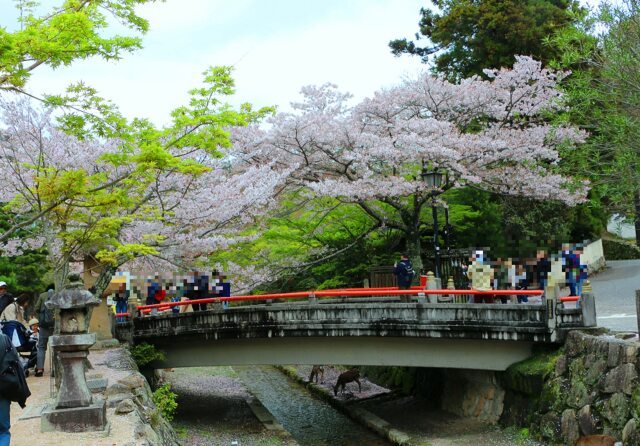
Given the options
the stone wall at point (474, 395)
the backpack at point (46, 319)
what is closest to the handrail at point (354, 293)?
the stone wall at point (474, 395)

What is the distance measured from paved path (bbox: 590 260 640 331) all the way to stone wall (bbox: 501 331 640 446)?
2205 millimetres

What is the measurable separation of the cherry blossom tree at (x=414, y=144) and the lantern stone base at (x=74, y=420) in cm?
1254

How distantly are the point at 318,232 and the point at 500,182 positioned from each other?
21.4ft

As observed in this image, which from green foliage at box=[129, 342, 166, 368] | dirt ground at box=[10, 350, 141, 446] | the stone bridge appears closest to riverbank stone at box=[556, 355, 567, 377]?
the stone bridge

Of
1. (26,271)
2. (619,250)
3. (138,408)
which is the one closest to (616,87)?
(138,408)

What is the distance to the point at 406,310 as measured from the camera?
54.0 feet

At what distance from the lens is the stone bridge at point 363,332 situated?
15.4 meters

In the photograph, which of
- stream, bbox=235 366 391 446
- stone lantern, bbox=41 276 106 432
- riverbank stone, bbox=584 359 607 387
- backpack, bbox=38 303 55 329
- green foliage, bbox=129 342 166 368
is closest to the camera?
stone lantern, bbox=41 276 106 432

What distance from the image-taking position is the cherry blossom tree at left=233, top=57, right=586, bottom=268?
21.1 metres

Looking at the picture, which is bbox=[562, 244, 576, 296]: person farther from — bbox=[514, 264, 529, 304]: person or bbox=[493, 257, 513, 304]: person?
bbox=[493, 257, 513, 304]: person

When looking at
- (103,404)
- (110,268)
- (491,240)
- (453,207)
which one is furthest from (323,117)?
(103,404)

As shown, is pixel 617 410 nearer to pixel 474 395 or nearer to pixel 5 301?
pixel 474 395

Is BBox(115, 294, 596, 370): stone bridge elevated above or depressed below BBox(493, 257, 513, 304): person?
below

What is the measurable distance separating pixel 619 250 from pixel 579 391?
24135mm
